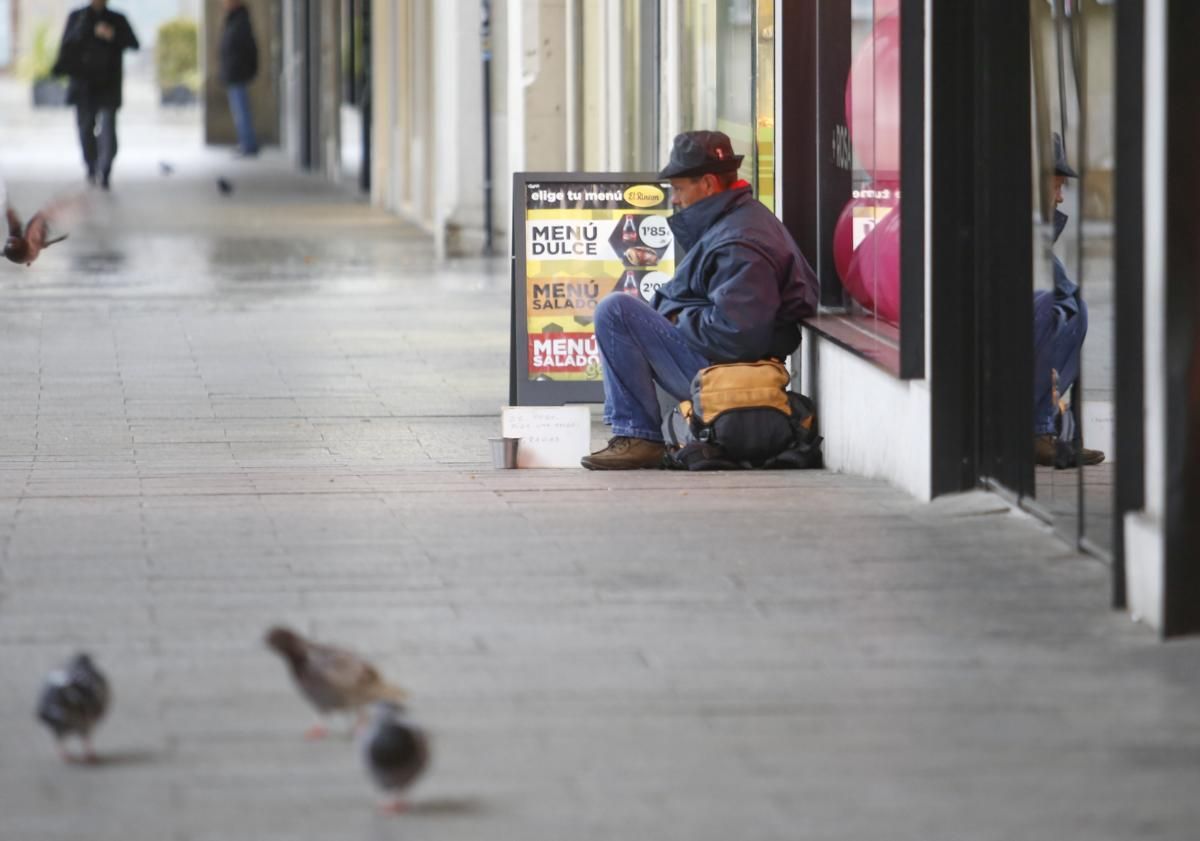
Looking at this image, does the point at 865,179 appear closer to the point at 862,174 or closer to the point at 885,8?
the point at 862,174

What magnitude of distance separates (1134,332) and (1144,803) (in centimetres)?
168

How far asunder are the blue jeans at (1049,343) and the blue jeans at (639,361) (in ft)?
3.92

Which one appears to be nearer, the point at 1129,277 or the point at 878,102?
the point at 1129,277

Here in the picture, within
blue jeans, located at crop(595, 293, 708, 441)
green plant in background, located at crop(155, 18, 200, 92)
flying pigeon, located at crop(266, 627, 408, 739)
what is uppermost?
green plant in background, located at crop(155, 18, 200, 92)

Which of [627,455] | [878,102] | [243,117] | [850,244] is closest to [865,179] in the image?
[850,244]

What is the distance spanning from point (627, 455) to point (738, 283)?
0.73 meters

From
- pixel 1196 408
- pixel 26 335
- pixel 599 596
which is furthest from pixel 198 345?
pixel 1196 408

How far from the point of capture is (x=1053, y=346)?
8312mm

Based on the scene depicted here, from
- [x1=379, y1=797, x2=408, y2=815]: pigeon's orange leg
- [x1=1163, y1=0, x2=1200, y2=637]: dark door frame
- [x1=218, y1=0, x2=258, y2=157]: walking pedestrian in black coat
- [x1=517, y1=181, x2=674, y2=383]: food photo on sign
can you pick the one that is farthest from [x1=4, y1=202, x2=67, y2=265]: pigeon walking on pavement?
[x1=218, y1=0, x2=258, y2=157]: walking pedestrian in black coat

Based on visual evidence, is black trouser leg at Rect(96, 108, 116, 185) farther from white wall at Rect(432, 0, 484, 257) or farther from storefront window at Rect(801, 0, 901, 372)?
storefront window at Rect(801, 0, 901, 372)

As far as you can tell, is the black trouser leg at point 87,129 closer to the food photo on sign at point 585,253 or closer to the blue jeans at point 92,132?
the blue jeans at point 92,132

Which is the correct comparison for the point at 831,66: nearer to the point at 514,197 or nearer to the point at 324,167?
the point at 514,197

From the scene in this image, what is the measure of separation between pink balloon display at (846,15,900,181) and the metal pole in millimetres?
9787

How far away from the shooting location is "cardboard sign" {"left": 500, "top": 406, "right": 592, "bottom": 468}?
849 cm
